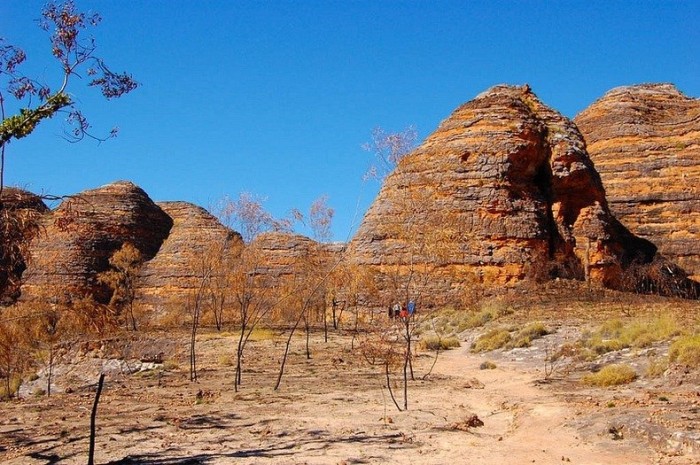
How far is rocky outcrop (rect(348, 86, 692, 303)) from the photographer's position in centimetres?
3431

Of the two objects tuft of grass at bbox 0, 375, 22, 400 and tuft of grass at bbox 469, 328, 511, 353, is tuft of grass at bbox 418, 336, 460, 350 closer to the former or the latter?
tuft of grass at bbox 469, 328, 511, 353

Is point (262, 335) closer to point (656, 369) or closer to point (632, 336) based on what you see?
point (632, 336)

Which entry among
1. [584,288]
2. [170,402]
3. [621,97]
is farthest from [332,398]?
[621,97]

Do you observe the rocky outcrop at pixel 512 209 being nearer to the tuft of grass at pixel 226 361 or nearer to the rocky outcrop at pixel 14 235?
the tuft of grass at pixel 226 361

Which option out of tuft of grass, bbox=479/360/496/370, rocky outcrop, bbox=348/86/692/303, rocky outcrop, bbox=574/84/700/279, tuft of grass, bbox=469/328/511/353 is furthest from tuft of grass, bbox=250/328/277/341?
rocky outcrop, bbox=574/84/700/279

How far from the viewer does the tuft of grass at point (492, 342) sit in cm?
2125

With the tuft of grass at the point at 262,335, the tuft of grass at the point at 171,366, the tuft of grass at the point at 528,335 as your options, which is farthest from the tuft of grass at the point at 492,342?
the tuft of grass at the point at 262,335

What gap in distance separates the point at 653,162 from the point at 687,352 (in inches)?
1655

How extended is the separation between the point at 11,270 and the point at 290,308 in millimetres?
25749

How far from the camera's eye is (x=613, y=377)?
1273cm

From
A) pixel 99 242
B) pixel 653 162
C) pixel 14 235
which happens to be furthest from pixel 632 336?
pixel 99 242

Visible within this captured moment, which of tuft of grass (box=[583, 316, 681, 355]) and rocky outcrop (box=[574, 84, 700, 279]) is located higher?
rocky outcrop (box=[574, 84, 700, 279])

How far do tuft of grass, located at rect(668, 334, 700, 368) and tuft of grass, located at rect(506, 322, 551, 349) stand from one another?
6707mm

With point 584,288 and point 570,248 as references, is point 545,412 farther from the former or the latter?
point 570,248
